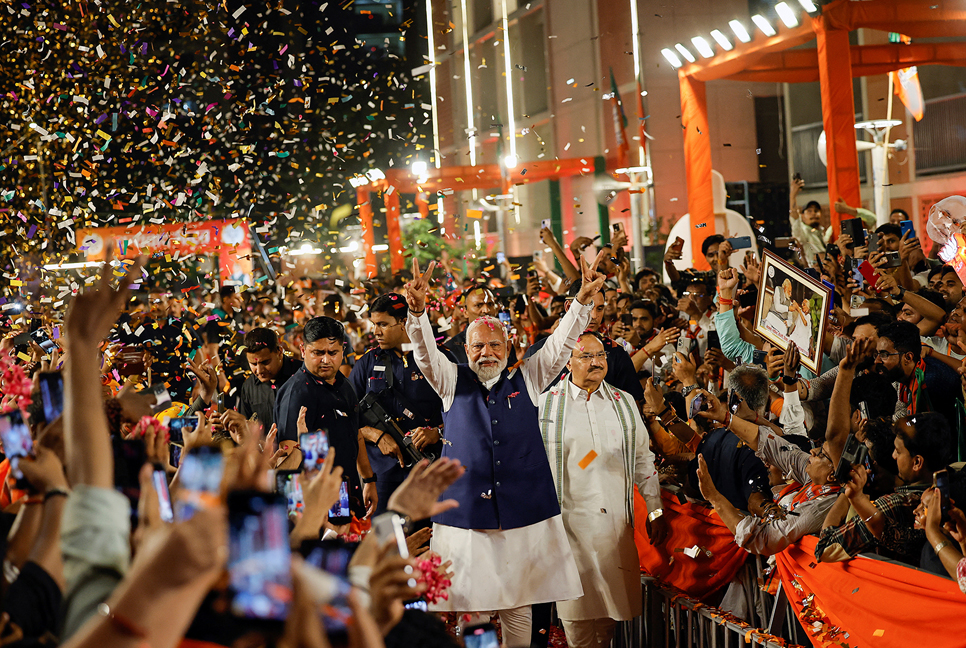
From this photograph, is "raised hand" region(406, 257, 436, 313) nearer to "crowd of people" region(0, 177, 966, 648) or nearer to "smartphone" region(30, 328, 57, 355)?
"crowd of people" region(0, 177, 966, 648)

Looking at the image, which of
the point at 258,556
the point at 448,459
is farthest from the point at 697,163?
the point at 258,556

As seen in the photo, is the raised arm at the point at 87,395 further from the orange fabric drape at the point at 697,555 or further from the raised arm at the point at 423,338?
the orange fabric drape at the point at 697,555

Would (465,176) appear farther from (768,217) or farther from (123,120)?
(123,120)

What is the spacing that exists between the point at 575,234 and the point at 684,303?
14146 millimetres

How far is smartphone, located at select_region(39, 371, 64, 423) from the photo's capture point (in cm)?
236

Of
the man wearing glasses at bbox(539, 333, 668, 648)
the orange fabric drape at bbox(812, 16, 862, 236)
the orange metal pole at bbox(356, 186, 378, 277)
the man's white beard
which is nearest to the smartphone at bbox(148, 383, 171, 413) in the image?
the man's white beard

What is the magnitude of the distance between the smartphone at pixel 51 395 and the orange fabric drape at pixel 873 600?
2.86 meters

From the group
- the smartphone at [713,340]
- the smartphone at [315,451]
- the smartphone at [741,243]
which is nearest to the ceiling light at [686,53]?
the smartphone at [741,243]

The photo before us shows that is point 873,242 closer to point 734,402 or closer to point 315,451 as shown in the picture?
point 734,402

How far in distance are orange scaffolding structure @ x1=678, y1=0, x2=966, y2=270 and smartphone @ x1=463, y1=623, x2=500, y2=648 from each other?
26.8ft

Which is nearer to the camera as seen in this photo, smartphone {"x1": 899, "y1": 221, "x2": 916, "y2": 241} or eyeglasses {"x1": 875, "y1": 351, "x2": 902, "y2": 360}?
eyeglasses {"x1": 875, "y1": 351, "x2": 902, "y2": 360}

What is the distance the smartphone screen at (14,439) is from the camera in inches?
85.7

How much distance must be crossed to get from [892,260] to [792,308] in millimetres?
1526

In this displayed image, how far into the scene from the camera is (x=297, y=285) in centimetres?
1184
